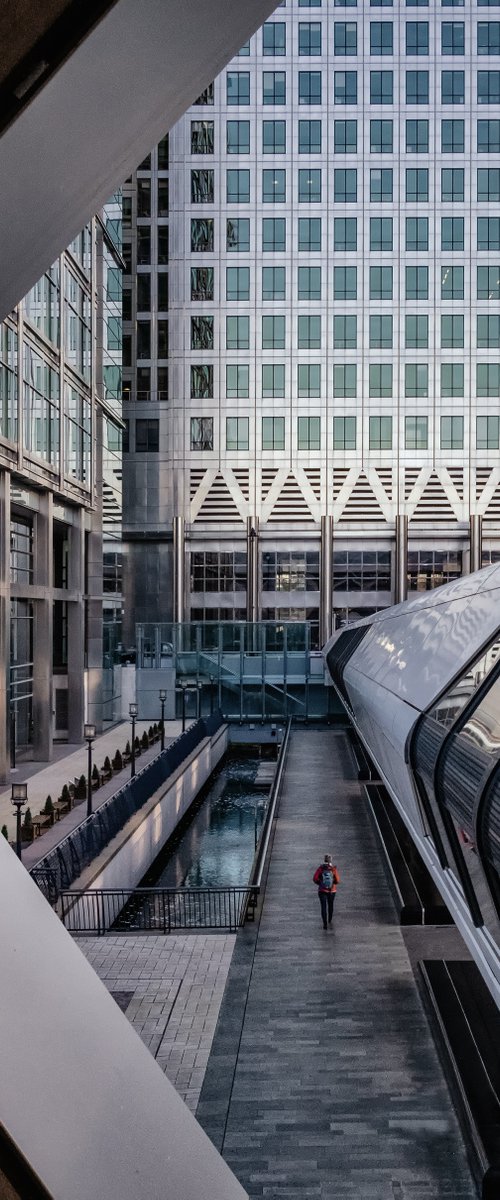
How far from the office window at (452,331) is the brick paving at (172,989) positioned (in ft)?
169

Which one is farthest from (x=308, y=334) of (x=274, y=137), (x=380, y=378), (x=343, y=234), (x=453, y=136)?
(x=453, y=136)

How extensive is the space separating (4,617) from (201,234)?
4056cm

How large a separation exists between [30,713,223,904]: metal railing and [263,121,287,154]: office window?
147 ft

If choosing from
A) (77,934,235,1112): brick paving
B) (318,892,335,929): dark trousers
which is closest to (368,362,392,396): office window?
(318,892,335,929): dark trousers

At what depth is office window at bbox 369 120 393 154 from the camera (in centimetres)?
6006

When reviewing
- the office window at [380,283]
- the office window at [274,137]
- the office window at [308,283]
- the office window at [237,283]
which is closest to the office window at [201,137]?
the office window at [274,137]

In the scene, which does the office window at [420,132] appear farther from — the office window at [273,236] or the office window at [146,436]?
the office window at [146,436]

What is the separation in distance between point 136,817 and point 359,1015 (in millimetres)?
11644

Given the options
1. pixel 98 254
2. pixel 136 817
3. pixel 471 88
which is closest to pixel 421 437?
pixel 471 88

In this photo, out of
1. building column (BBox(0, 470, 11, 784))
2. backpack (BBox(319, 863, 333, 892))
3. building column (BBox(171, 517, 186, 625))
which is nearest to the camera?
backpack (BBox(319, 863, 333, 892))

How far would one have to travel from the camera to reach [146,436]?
206 feet

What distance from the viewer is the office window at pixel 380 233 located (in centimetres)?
6016

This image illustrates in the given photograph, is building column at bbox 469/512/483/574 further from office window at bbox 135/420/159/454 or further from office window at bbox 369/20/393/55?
office window at bbox 369/20/393/55

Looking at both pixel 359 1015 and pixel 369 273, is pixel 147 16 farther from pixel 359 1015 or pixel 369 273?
pixel 369 273
